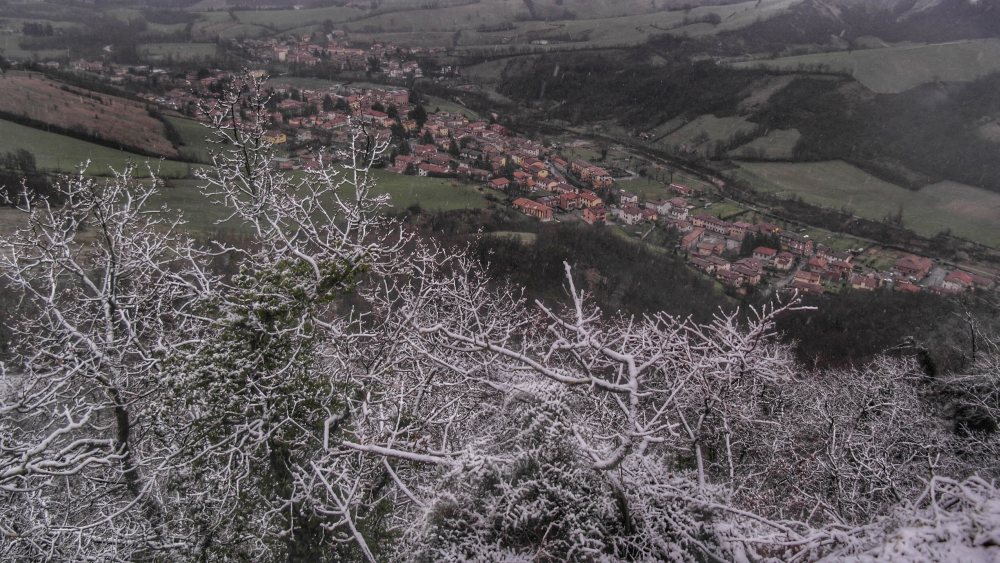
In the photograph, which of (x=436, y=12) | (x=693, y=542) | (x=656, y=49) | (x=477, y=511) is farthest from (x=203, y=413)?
(x=436, y=12)

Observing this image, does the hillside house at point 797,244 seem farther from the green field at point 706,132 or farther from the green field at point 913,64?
the green field at point 913,64

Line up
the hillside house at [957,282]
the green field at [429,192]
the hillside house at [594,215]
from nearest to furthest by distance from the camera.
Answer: the hillside house at [957,282], the green field at [429,192], the hillside house at [594,215]

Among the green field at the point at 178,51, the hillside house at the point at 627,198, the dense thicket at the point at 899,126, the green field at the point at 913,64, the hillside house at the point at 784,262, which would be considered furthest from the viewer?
the green field at the point at 913,64

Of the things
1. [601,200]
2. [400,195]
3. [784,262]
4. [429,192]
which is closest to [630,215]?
[601,200]

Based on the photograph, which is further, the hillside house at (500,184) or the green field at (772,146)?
the green field at (772,146)

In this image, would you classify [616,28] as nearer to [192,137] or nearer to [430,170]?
[430,170]

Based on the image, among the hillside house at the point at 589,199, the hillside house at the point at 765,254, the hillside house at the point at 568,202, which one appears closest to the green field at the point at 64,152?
the hillside house at the point at 568,202

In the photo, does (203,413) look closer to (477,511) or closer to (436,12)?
(477,511)
